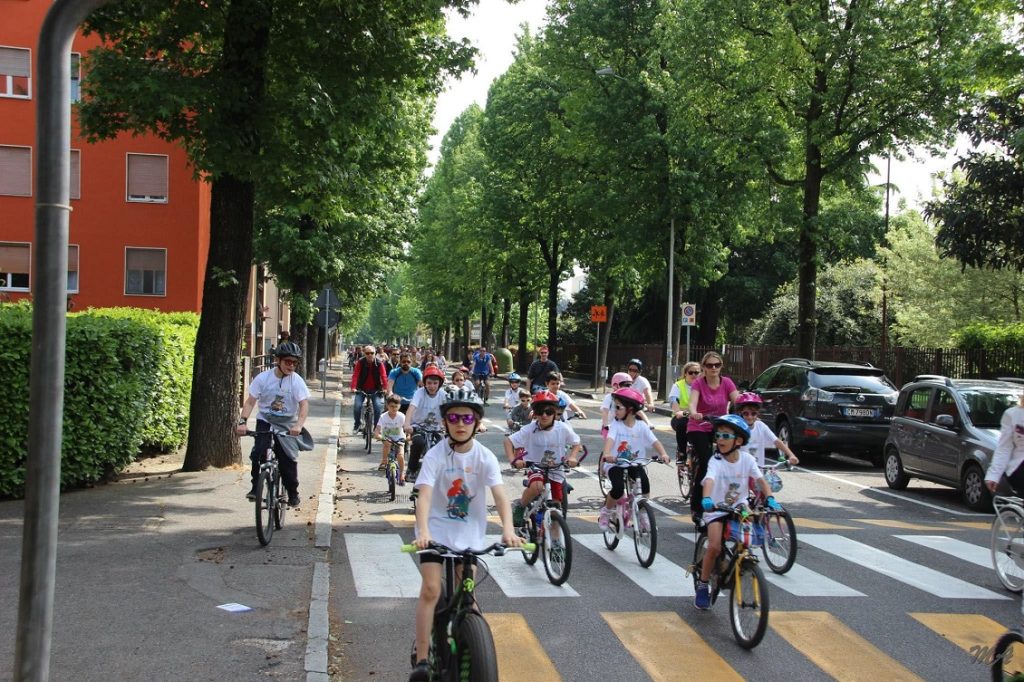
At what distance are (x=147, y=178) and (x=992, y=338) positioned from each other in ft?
82.3

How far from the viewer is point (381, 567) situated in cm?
884

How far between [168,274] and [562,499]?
27650 millimetres

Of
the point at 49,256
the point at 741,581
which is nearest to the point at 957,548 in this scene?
the point at 741,581

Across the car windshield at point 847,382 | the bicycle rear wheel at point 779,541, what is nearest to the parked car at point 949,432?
the car windshield at point 847,382

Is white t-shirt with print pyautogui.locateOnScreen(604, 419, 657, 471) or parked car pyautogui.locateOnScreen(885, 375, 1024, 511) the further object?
parked car pyautogui.locateOnScreen(885, 375, 1024, 511)

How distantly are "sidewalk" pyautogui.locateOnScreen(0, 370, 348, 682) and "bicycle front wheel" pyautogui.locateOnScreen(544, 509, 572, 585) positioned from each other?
6.16 ft

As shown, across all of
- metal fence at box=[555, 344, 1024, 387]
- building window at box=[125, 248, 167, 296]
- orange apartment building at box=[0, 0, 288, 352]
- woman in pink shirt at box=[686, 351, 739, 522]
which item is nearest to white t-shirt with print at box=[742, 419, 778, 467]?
woman in pink shirt at box=[686, 351, 739, 522]

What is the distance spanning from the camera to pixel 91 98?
1311 centimetres

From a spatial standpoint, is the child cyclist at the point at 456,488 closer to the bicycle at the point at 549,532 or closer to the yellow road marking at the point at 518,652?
the yellow road marking at the point at 518,652

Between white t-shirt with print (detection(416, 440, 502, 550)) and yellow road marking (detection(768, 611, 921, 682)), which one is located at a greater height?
white t-shirt with print (detection(416, 440, 502, 550))

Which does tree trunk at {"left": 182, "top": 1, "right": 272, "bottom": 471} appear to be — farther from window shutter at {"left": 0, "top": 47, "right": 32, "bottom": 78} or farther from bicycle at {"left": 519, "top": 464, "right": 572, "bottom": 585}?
window shutter at {"left": 0, "top": 47, "right": 32, "bottom": 78}

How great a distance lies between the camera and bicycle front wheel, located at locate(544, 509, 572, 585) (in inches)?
326

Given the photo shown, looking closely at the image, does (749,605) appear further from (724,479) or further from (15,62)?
(15,62)

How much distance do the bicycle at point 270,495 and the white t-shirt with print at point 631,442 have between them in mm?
3051
